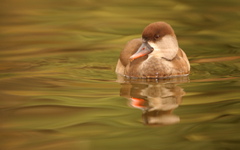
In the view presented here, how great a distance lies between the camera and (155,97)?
6.43 meters

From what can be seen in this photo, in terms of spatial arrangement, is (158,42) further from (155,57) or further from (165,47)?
(155,57)

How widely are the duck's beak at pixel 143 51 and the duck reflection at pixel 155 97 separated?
347mm

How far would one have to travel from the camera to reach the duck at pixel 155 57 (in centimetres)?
777

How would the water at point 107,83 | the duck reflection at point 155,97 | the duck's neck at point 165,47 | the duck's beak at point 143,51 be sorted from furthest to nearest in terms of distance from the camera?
the duck's neck at point 165,47 < the duck's beak at point 143,51 < the duck reflection at point 155,97 < the water at point 107,83

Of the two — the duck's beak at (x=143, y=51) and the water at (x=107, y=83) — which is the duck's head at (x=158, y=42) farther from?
the water at (x=107, y=83)

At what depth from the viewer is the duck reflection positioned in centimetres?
554

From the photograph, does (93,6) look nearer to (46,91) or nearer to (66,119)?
(46,91)

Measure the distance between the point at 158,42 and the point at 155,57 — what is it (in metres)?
0.28

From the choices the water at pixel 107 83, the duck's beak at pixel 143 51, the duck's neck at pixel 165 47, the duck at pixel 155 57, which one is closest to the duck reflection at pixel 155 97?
the water at pixel 107 83

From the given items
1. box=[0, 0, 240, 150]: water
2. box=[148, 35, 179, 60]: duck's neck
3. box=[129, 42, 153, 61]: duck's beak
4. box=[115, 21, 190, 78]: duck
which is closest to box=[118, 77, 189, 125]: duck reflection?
box=[0, 0, 240, 150]: water

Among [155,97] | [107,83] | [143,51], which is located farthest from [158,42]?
[155,97]

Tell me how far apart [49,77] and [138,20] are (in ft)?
15.8

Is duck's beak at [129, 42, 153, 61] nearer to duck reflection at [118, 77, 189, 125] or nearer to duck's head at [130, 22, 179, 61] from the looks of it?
duck's head at [130, 22, 179, 61]

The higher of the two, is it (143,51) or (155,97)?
(143,51)
